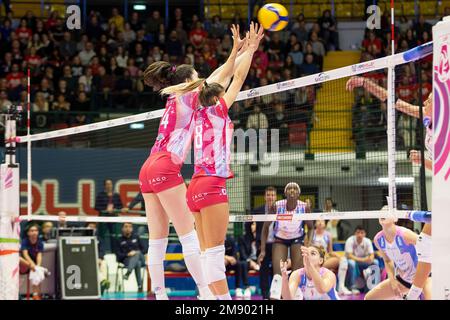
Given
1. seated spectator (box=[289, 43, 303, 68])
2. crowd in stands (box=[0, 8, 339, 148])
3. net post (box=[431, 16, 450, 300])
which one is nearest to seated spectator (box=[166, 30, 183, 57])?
crowd in stands (box=[0, 8, 339, 148])

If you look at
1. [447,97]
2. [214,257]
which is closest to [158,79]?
[214,257]

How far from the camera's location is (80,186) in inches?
725

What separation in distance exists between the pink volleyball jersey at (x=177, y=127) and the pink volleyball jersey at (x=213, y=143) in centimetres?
36

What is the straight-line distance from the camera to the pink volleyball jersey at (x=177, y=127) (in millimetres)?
7324

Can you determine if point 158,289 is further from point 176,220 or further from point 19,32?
point 19,32

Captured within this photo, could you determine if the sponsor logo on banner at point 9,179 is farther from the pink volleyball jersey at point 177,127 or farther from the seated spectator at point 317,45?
the seated spectator at point 317,45

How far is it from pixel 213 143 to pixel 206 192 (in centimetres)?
42

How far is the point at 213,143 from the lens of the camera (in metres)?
6.86

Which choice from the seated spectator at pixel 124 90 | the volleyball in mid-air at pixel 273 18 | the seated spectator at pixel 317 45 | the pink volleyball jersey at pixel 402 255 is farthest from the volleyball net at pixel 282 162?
the volleyball in mid-air at pixel 273 18

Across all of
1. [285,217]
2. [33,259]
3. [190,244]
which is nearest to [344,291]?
[33,259]

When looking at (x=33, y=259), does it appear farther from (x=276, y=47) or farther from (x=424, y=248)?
(x=276, y=47)

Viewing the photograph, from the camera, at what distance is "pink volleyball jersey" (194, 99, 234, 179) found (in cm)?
684

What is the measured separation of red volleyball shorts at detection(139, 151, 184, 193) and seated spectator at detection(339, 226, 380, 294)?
907 centimetres
